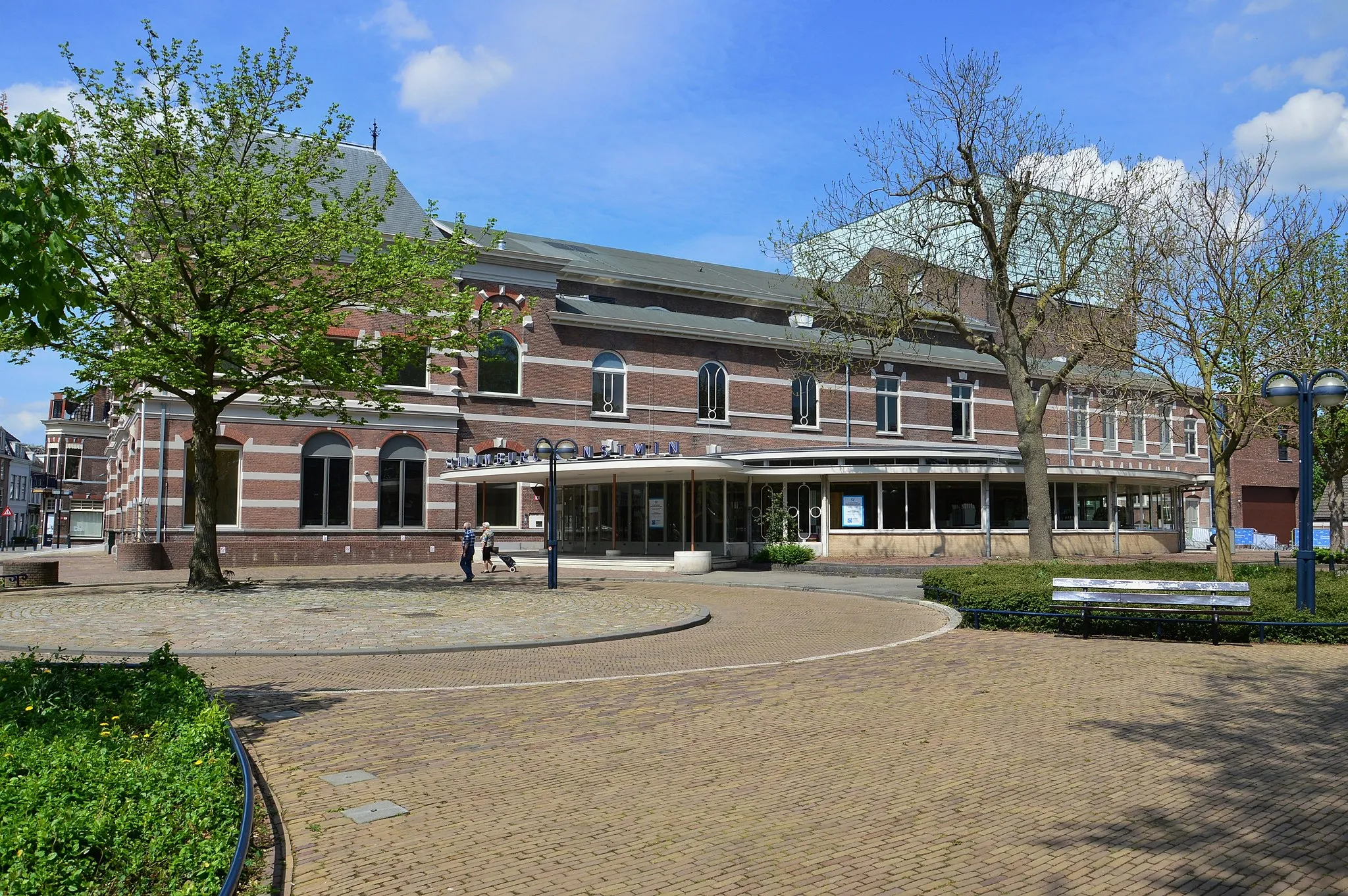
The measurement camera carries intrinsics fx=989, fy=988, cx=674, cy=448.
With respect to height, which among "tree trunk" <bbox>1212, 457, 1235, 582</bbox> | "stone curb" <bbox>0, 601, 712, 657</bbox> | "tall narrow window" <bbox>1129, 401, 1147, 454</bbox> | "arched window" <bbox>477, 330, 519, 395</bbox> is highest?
"arched window" <bbox>477, 330, 519, 395</bbox>

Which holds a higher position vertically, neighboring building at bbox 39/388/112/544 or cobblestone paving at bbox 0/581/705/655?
neighboring building at bbox 39/388/112/544

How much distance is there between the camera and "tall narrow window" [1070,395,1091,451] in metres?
49.7

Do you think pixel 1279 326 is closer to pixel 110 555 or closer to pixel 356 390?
pixel 356 390

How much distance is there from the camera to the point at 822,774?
648cm

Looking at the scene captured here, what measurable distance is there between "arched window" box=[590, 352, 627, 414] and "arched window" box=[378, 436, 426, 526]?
274 inches

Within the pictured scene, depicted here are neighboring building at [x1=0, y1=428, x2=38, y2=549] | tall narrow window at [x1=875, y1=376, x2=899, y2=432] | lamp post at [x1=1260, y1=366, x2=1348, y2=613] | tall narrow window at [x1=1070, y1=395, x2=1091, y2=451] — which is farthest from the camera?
neighboring building at [x1=0, y1=428, x2=38, y2=549]

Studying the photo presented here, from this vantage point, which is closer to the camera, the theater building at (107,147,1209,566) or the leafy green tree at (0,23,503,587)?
→ the leafy green tree at (0,23,503,587)

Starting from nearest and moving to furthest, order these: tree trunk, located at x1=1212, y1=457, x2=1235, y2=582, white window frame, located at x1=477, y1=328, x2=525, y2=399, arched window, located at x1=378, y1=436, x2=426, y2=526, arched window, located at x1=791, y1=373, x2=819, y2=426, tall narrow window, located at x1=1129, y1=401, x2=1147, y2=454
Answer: tree trunk, located at x1=1212, y1=457, x2=1235, y2=582 → arched window, located at x1=378, y1=436, x2=426, y2=526 → white window frame, located at x1=477, y1=328, x2=525, y2=399 → arched window, located at x1=791, y1=373, x2=819, y2=426 → tall narrow window, located at x1=1129, y1=401, x2=1147, y2=454

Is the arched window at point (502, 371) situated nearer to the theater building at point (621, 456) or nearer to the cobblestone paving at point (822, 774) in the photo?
the theater building at point (621, 456)

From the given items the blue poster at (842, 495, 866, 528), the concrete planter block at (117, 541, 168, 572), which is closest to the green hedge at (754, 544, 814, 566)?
the blue poster at (842, 495, 866, 528)

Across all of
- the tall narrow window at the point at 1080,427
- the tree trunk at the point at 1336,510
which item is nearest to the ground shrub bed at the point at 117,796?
the tree trunk at the point at 1336,510

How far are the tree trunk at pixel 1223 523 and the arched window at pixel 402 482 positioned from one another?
935 inches

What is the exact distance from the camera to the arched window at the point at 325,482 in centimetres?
3156

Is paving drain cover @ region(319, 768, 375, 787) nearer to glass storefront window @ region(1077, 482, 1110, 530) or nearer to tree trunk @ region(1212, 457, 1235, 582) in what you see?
tree trunk @ region(1212, 457, 1235, 582)
